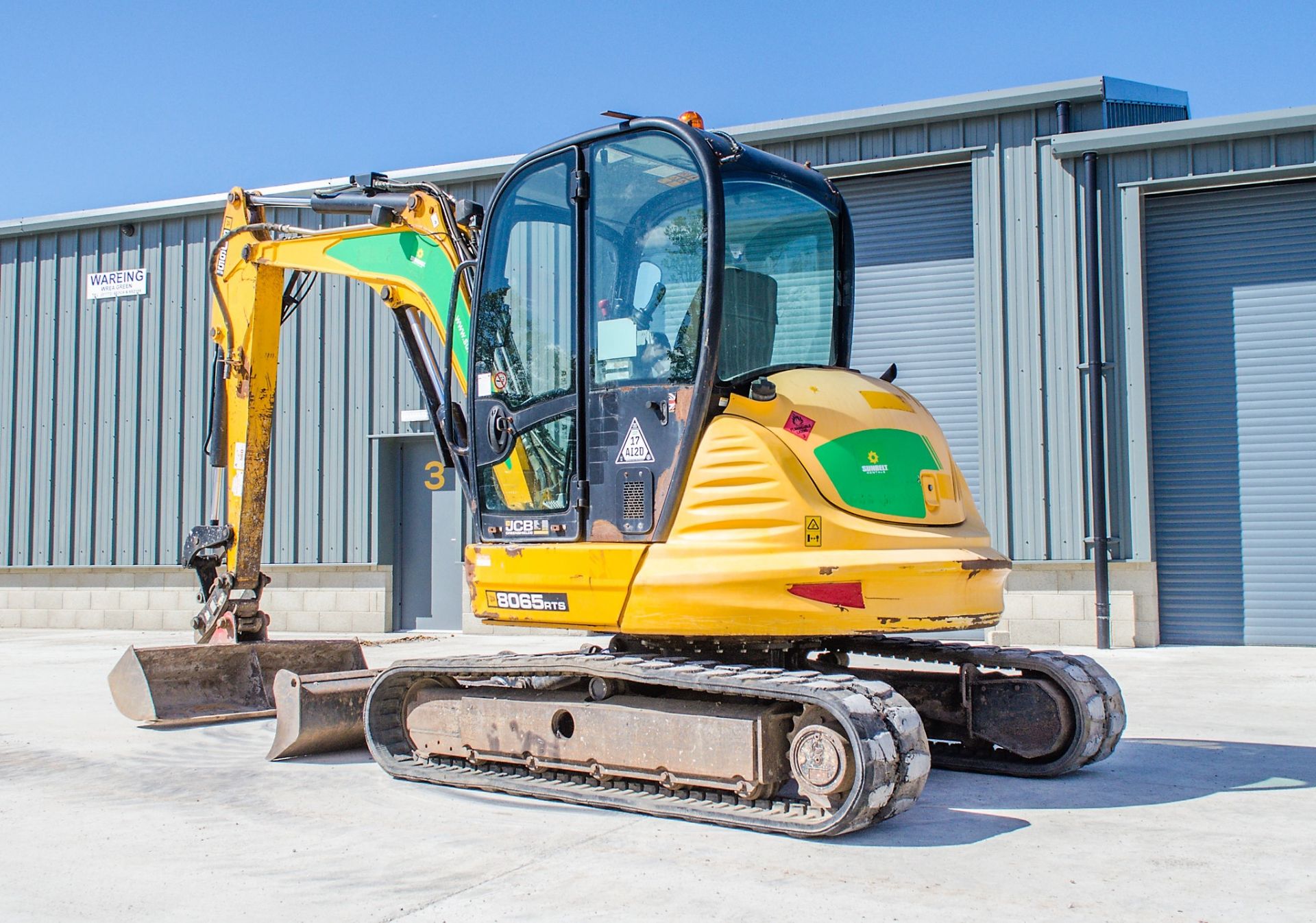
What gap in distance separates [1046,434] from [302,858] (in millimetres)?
10985

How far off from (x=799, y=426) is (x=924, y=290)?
998cm

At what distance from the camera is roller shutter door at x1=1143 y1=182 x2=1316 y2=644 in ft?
44.8

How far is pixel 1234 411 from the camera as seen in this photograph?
548 inches

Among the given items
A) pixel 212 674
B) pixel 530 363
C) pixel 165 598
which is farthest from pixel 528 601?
pixel 165 598

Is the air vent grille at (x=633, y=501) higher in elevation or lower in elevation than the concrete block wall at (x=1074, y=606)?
higher

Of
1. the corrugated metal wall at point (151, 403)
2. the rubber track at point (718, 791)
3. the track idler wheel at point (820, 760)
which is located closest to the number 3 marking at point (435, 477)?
the corrugated metal wall at point (151, 403)

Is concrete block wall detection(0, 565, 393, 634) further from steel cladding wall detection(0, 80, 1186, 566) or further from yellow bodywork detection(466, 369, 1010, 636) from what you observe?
yellow bodywork detection(466, 369, 1010, 636)

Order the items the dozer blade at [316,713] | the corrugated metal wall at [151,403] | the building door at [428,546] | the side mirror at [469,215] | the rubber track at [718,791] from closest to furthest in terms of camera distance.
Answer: the rubber track at [718,791] < the dozer blade at [316,713] < the side mirror at [469,215] < the building door at [428,546] < the corrugated metal wall at [151,403]

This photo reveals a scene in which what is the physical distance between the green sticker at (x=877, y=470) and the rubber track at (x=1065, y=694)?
3.63 ft

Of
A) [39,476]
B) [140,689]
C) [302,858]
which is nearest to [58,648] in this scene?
[39,476]

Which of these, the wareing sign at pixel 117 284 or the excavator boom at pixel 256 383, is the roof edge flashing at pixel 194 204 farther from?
the excavator boom at pixel 256 383

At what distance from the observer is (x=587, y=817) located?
563cm

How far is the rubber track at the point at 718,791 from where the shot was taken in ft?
16.2

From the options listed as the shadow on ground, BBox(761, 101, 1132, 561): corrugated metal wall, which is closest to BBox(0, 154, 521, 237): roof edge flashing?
BBox(761, 101, 1132, 561): corrugated metal wall
